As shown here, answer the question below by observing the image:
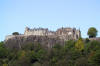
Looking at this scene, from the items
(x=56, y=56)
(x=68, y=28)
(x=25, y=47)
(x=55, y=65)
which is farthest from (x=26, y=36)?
(x=55, y=65)

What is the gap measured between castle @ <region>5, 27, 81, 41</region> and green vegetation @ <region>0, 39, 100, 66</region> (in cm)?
471

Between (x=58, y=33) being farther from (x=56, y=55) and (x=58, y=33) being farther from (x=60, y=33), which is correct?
(x=56, y=55)

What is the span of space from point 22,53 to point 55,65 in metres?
14.5

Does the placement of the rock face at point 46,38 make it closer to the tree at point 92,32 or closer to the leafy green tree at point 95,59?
the tree at point 92,32

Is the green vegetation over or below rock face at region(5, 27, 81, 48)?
below

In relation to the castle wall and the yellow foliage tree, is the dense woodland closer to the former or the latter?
the yellow foliage tree

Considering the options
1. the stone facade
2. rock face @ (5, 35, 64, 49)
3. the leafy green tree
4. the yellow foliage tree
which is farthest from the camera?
the stone facade

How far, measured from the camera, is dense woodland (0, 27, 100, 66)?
225ft

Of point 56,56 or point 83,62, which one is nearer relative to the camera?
point 83,62

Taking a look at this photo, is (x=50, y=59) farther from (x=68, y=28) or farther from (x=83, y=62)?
(x=68, y=28)

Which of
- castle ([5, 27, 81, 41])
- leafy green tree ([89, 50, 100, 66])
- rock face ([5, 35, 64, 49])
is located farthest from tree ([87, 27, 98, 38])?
leafy green tree ([89, 50, 100, 66])

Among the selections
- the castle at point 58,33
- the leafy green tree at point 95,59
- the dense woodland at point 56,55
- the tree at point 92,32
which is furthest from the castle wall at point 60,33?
the leafy green tree at point 95,59

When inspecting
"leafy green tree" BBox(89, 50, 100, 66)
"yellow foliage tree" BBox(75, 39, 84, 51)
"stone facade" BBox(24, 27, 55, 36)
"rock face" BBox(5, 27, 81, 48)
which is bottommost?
"leafy green tree" BBox(89, 50, 100, 66)

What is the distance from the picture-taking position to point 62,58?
245 feet
